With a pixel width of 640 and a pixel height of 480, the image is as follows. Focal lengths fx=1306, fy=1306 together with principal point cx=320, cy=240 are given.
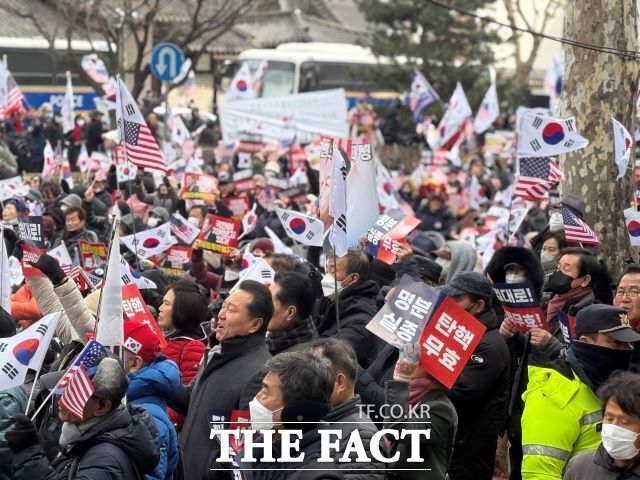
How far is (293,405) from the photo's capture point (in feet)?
15.0

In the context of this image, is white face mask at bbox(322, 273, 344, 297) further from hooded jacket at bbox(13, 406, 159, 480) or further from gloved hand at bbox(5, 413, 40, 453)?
gloved hand at bbox(5, 413, 40, 453)

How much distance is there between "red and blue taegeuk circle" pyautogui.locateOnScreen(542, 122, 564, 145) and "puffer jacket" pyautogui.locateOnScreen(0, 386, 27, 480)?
16.3 ft

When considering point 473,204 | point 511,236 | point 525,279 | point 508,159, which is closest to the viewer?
point 525,279

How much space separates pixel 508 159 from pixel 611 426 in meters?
22.1

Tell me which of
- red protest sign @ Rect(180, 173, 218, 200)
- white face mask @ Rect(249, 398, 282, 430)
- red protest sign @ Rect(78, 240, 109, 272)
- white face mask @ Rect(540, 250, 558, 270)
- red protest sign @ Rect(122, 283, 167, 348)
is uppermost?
white face mask @ Rect(249, 398, 282, 430)

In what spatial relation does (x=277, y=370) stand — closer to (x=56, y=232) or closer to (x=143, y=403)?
(x=143, y=403)

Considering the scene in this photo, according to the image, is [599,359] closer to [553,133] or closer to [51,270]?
[51,270]

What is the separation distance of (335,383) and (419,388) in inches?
18.7

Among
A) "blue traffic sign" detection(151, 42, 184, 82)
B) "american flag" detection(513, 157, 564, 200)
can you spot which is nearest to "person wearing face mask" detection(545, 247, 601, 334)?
"american flag" detection(513, 157, 564, 200)

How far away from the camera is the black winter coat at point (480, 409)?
626cm

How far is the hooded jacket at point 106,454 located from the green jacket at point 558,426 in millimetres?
1475

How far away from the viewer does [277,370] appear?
464 cm

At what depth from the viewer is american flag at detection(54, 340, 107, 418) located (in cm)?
485

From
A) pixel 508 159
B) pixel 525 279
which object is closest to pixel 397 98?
pixel 508 159
